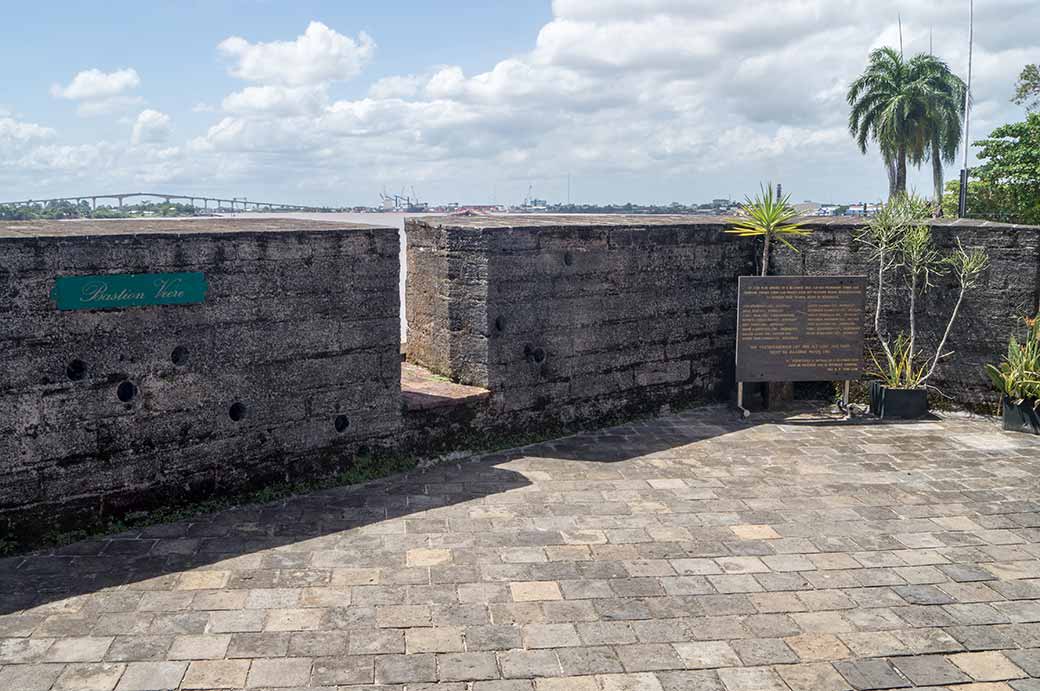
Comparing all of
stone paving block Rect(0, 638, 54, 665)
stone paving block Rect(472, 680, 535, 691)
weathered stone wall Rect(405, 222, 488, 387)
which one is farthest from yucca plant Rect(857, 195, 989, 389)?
stone paving block Rect(0, 638, 54, 665)

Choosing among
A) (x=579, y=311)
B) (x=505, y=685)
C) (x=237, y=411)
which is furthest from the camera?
(x=579, y=311)

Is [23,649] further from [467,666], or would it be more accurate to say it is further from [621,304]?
[621,304]

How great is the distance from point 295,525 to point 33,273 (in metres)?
2.29

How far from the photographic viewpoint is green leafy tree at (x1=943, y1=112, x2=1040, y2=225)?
894 inches

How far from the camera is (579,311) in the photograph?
335 inches

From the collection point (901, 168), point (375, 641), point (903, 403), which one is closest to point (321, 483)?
point (375, 641)

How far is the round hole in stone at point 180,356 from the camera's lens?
6.30 m

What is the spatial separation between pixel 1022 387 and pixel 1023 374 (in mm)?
123

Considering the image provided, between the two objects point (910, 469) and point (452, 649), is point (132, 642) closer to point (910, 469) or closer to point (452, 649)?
point (452, 649)

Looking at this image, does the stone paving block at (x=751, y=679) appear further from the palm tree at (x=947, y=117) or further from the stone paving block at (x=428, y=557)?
the palm tree at (x=947, y=117)

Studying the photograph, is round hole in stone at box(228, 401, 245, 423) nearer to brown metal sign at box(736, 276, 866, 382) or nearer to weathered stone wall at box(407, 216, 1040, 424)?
weathered stone wall at box(407, 216, 1040, 424)

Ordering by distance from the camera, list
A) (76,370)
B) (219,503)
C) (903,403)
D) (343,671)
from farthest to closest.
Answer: (903,403) < (219,503) < (76,370) < (343,671)

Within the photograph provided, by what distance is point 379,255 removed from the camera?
721 cm

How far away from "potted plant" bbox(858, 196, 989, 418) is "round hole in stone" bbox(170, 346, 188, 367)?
6634 mm
